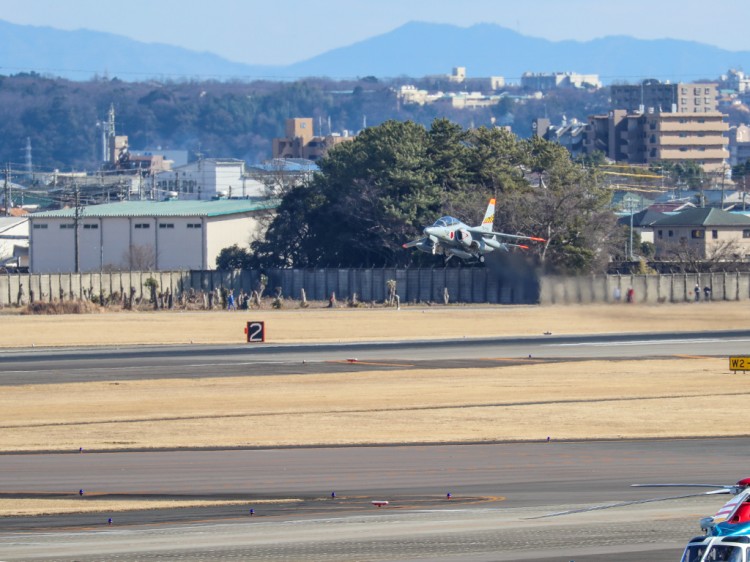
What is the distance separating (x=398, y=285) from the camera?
11031 cm

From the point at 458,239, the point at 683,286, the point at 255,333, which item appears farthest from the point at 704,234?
the point at 255,333

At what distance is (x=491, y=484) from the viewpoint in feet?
103

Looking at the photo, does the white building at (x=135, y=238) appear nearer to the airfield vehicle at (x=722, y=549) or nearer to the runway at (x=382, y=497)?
the runway at (x=382, y=497)

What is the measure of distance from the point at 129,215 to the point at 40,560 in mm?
109907

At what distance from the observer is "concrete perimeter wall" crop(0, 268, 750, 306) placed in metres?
94.2

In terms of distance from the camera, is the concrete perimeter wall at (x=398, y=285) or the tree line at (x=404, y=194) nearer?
the concrete perimeter wall at (x=398, y=285)

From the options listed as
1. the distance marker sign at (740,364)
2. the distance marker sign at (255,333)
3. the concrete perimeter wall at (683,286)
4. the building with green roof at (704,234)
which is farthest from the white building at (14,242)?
the distance marker sign at (740,364)

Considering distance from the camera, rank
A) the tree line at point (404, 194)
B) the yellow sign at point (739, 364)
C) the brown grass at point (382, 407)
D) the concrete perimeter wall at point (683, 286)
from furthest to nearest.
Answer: the tree line at point (404, 194) → the concrete perimeter wall at point (683, 286) → the yellow sign at point (739, 364) → the brown grass at point (382, 407)

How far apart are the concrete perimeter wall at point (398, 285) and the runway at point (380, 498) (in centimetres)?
5559

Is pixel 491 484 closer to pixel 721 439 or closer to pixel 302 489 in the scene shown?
pixel 302 489

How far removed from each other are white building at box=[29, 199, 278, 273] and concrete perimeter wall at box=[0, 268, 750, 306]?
14151mm

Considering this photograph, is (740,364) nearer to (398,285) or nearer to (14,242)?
(398,285)

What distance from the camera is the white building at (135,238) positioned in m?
131

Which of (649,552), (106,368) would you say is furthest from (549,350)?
(649,552)
